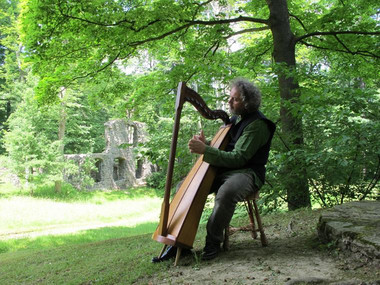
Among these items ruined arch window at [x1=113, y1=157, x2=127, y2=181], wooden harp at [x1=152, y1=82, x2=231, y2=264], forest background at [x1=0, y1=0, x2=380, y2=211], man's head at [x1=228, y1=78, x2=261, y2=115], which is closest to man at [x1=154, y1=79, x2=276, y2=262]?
man's head at [x1=228, y1=78, x2=261, y2=115]

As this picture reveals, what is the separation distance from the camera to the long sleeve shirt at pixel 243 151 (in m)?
2.53

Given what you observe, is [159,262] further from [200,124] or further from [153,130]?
[200,124]

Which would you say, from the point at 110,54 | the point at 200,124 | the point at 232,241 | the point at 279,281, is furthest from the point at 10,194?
the point at 279,281

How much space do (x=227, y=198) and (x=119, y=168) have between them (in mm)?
20286

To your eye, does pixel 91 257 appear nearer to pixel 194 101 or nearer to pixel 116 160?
pixel 194 101

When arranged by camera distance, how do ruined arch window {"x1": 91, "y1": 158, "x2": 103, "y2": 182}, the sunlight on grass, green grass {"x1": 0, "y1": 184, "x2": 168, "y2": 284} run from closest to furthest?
green grass {"x1": 0, "y1": 184, "x2": 168, "y2": 284} < the sunlight on grass < ruined arch window {"x1": 91, "y1": 158, "x2": 103, "y2": 182}

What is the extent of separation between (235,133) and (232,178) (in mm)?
479

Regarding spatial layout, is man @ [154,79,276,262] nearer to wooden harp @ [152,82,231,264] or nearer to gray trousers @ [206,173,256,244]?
gray trousers @ [206,173,256,244]

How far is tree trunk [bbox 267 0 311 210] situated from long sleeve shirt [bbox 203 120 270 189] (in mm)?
1384

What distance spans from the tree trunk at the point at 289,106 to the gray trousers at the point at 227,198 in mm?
1638

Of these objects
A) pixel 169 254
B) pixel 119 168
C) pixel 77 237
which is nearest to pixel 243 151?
pixel 169 254

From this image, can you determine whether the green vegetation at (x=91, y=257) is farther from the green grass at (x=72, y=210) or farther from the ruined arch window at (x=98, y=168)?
the ruined arch window at (x=98, y=168)

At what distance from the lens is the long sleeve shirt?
8.29 ft

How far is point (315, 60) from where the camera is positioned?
758cm
